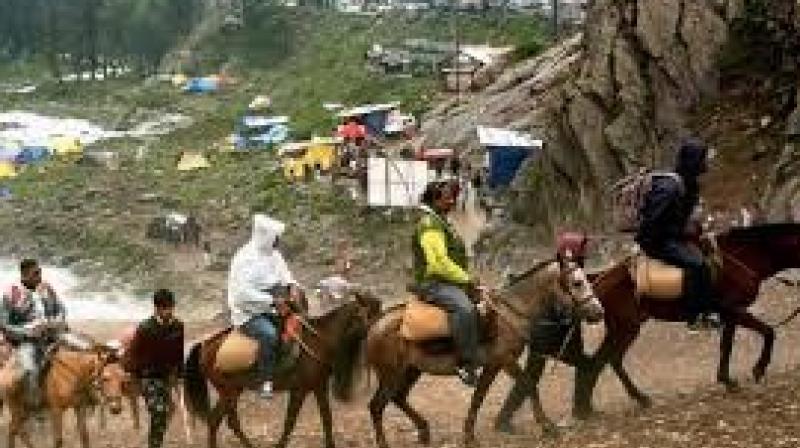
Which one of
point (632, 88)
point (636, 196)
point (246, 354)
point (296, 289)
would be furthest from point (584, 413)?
point (632, 88)

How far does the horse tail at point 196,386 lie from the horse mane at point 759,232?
6957 mm

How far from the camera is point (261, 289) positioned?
17.2 metres

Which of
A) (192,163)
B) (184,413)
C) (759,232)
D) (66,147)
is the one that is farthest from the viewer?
(66,147)

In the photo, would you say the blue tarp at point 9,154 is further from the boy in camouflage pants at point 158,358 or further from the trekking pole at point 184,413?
the boy in camouflage pants at point 158,358

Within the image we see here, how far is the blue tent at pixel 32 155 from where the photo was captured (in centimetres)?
8679

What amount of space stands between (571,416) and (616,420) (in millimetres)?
1731

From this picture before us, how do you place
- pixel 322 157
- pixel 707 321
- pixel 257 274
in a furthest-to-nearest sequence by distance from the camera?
pixel 322 157 → pixel 707 321 → pixel 257 274

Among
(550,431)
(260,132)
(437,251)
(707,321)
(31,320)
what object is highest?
(437,251)

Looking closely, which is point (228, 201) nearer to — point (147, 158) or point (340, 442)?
point (147, 158)

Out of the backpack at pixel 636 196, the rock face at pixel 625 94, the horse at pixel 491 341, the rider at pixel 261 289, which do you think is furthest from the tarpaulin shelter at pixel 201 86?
the horse at pixel 491 341

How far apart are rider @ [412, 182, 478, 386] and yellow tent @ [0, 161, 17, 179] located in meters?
67.5

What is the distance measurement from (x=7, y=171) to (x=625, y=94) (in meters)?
54.7

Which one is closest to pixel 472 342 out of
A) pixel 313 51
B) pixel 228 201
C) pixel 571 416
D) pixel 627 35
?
pixel 571 416

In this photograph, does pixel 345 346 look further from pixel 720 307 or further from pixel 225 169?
pixel 225 169
